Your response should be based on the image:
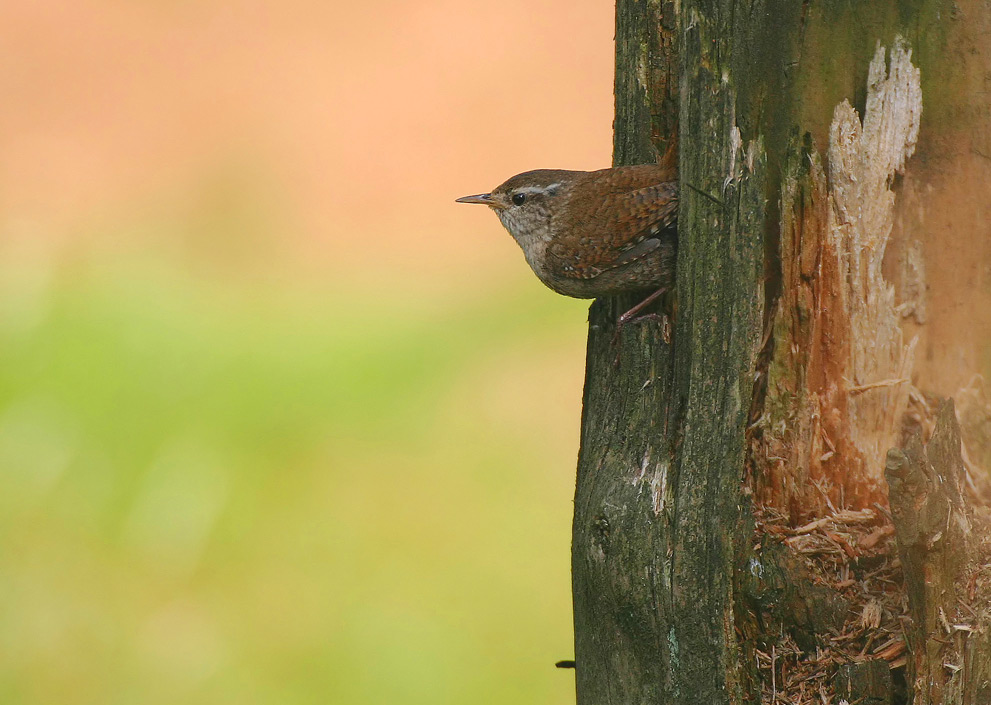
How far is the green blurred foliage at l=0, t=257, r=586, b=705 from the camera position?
5555 mm

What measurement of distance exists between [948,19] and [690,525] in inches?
46.0

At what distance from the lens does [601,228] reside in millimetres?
3012

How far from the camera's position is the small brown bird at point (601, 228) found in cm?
275

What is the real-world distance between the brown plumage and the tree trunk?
341 mm

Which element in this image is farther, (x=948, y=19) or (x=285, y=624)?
(x=285, y=624)

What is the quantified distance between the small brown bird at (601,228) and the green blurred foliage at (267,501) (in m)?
2.90

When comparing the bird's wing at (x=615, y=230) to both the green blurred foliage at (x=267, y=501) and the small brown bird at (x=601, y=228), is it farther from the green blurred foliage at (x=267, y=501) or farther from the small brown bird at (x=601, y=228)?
the green blurred foliage at (x=267, y=501)

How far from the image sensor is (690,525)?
2.36m

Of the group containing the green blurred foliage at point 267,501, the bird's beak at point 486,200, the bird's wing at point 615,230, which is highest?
the bird's beak at point 486,200

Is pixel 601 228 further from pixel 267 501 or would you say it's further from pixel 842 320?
pixel 267 501

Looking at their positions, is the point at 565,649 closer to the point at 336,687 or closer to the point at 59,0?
the point at 336,687

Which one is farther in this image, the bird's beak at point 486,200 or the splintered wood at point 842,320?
the bird's beak at point 486,200

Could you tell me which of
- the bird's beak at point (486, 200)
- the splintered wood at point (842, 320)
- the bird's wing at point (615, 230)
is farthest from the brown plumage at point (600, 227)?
the splintered wood at point (842, 320)

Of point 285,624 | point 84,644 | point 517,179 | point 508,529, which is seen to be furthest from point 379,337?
point 517,179
